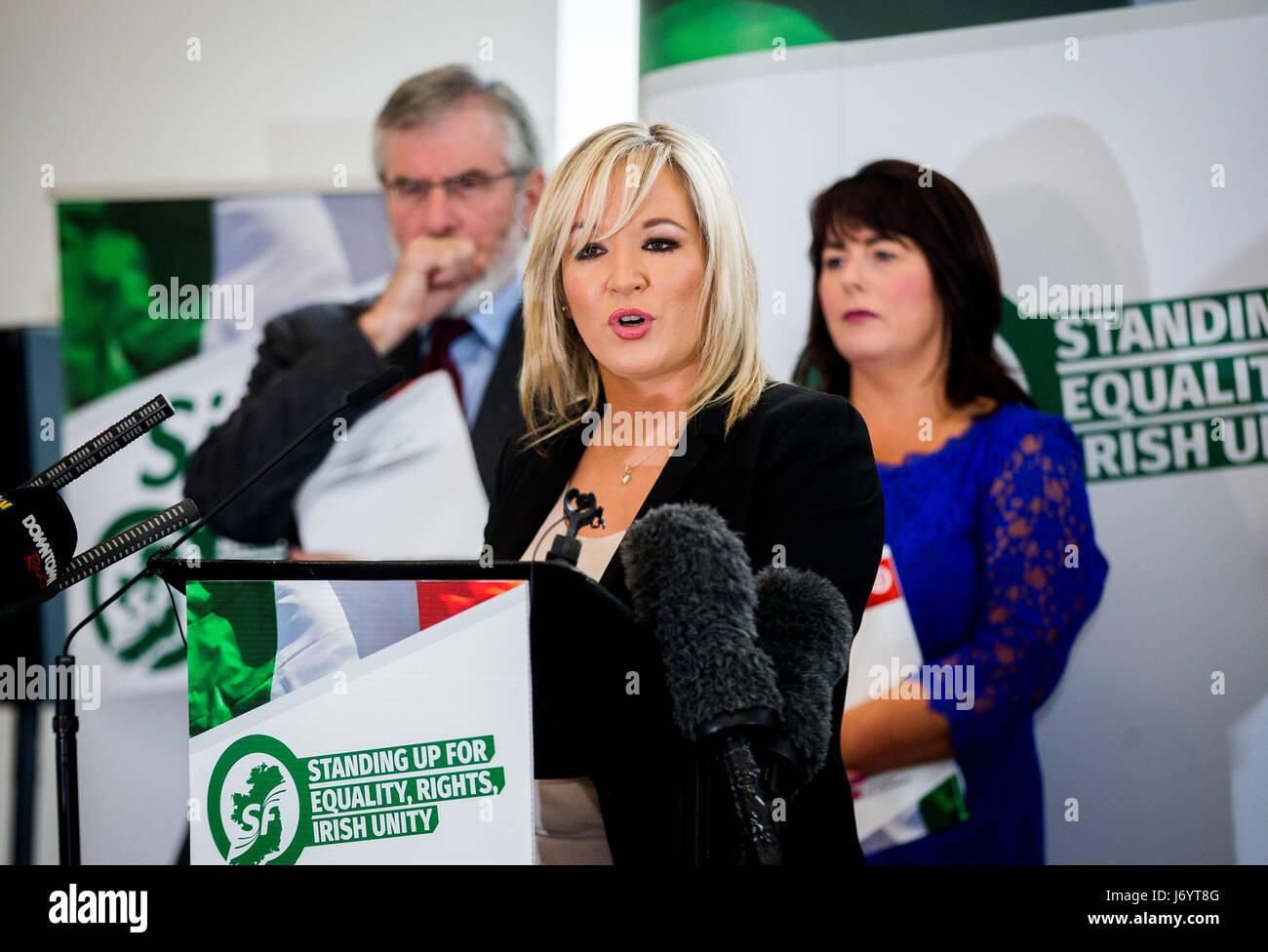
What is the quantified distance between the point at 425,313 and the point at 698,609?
2.25 meters

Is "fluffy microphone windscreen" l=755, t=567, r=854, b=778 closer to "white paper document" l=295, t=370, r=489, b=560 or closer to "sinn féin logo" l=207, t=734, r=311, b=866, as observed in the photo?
"sinn féin logo" l=207, t=734, r=311, b=866

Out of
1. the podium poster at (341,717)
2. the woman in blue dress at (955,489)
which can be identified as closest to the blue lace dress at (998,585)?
the woman in blue dress at (955,489)

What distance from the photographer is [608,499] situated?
200cm

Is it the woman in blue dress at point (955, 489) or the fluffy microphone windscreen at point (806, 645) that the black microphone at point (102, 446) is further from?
the woman in blue dress at point (955, 489)

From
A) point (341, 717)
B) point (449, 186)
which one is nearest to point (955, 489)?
point (449, 186)

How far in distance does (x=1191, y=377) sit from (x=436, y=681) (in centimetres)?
234

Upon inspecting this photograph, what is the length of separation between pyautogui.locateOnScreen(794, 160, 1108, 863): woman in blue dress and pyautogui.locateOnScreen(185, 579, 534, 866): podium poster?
1.78 meters

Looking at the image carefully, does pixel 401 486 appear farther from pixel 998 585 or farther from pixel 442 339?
pixel 998 585

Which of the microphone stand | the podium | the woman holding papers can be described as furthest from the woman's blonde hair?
the podium

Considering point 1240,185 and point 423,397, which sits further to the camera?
point 423,397

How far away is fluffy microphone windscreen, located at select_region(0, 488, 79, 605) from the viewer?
149 cm

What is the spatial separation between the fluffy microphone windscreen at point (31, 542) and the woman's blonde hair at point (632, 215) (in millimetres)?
844
